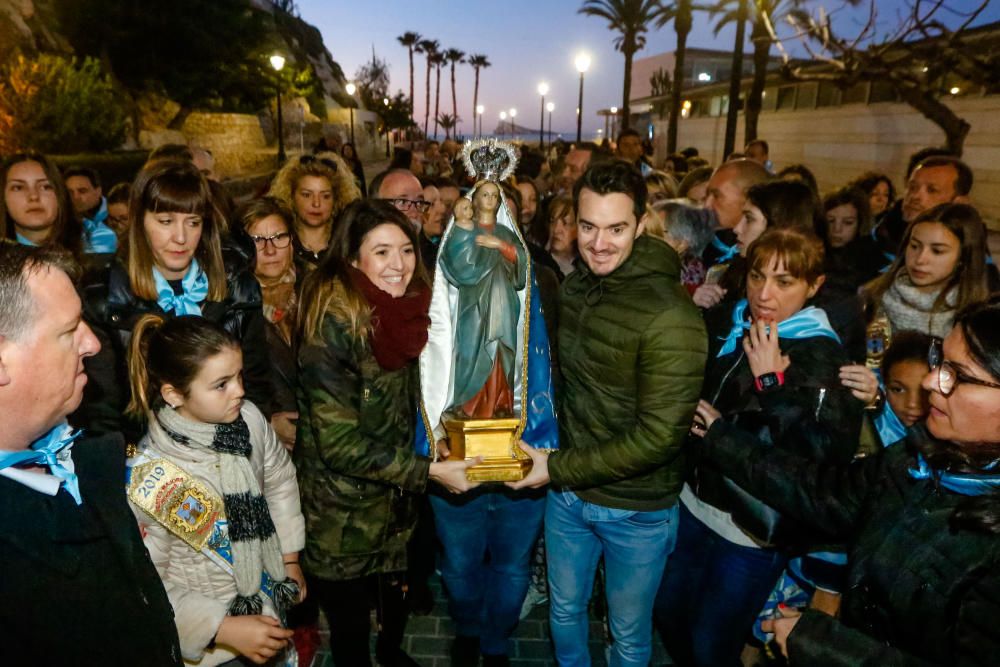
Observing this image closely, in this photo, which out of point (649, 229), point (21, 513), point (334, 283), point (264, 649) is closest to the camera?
point (21, 513)

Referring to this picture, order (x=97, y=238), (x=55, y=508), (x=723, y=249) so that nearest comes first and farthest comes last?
(x=55, y=508) < (x=723, y=249) < (x=97, y=238)

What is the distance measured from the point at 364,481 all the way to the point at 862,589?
2.02 meters

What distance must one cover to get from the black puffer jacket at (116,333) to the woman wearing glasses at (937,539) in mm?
2866

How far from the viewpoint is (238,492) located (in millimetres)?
2436

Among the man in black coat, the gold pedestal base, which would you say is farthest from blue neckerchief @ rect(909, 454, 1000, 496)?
the man in black coat

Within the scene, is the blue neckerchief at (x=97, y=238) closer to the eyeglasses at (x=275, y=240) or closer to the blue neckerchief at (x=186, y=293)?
the eyeglasses at (x=275, y=240)

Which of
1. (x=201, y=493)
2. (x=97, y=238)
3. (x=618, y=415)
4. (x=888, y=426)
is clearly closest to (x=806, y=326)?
(x=888, y=426)

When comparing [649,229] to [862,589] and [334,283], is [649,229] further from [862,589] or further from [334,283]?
[862,589]

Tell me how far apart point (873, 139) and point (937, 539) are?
2537cm

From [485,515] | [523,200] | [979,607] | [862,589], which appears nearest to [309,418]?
[485,515]

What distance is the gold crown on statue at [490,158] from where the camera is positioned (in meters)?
2.76

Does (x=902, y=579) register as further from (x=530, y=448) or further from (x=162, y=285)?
(x=162, y=285)

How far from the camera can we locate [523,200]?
5898 millimetres

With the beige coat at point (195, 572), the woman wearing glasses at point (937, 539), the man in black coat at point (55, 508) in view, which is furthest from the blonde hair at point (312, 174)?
the woman wearing glasses at point (937, 539)
